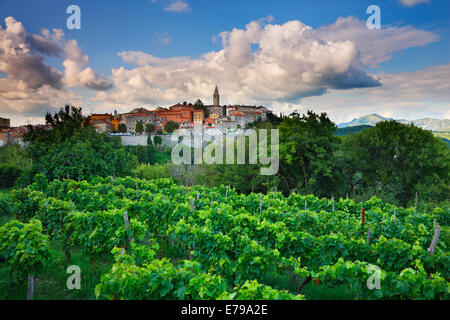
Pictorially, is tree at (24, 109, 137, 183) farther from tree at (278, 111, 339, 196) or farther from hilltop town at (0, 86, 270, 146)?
hilltop town at (0, 86, 270, 146)

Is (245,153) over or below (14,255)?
over

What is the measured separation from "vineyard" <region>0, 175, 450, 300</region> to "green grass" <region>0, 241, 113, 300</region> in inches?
7.3

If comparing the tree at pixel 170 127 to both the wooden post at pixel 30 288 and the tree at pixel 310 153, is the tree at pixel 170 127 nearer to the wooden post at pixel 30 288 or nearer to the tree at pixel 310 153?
the tree at pixel 310 153

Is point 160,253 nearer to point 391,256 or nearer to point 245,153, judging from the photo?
point 391,256

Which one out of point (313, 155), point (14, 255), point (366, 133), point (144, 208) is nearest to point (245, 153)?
point (313, 155)

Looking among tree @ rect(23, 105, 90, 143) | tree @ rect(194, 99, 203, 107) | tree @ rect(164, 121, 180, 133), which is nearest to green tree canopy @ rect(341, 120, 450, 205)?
tree @ rect(23, 105, 90, 143)

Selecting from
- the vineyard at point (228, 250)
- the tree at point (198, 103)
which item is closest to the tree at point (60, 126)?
the vineyard at point (228, 250)

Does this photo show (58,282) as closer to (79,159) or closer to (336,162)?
(79,159)

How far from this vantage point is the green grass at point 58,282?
5.09 meters
